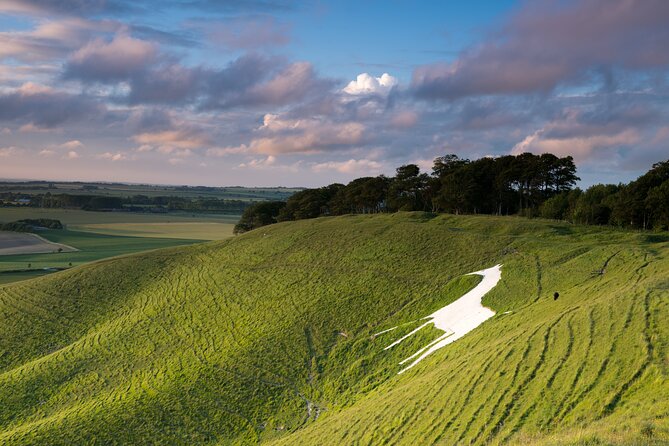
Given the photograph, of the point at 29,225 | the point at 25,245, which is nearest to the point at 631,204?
the point at 25,245

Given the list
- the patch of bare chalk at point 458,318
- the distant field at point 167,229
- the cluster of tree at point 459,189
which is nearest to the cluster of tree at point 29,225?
the distant field at point 167,229

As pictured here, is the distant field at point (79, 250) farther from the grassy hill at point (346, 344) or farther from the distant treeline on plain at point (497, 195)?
the grassy hill at point (346, 344)

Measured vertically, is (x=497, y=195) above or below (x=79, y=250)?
above

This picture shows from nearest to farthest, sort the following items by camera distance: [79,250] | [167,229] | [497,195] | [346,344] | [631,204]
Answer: [346,344] < [631,204] < [497,195] < [79,250] < [167,229]

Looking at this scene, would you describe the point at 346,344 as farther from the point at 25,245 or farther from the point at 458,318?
the point at 25,245

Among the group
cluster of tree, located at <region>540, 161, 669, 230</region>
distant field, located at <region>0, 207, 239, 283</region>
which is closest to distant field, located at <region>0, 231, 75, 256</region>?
distant field, located at <region>0, 207, 239, 283</region>
